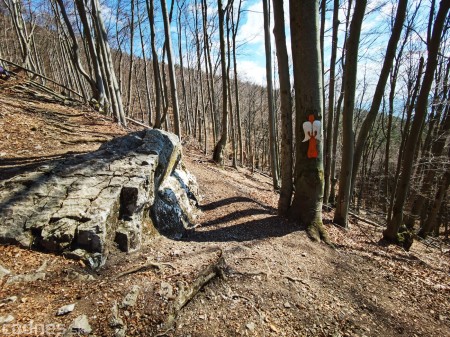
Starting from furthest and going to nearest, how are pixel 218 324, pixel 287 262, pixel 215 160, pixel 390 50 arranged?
pixel 215 160, pixel 390 50, pixel 287 262, pixel 218 324

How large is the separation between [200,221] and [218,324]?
103 inches

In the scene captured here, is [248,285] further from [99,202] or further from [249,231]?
[99,202]

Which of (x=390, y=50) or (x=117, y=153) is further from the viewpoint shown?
(x=390, y=50)

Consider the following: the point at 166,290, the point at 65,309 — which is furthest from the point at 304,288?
the point at 65,309

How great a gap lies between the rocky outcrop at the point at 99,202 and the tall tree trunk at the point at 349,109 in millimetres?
3544

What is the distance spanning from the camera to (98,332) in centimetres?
205

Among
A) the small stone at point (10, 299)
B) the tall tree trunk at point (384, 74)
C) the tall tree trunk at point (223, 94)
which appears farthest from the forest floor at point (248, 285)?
the tall tree trunk at point (223, 94)

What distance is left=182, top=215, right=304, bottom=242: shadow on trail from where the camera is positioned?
432 cm

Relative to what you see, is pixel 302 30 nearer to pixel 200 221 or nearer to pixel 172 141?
pixel 172 141

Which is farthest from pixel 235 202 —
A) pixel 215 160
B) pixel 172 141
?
pixel 215 160

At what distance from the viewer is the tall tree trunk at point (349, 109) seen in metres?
5.04

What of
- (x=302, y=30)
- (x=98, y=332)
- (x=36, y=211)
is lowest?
(x=98, y=332)

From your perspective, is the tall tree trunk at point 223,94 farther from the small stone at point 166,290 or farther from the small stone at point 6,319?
the small stone at point 6,319

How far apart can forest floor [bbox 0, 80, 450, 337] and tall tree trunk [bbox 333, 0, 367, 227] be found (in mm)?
657
